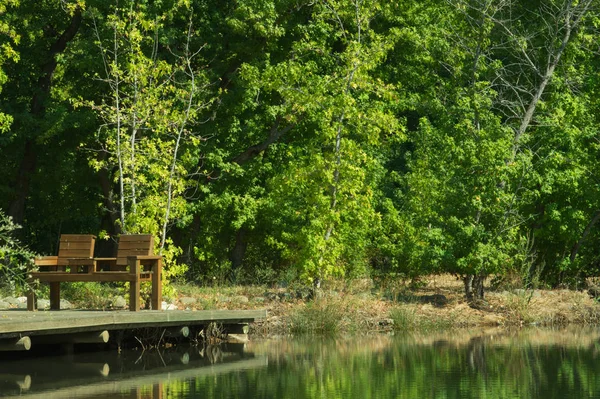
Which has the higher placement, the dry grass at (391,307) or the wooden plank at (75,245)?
the wooden plank at (75,245)

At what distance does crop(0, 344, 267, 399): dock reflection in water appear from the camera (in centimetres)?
1275

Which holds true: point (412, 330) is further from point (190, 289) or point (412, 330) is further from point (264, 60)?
point (264, 60)

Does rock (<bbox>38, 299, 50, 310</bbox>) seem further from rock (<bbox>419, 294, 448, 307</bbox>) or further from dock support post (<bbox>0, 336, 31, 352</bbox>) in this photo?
rock (<bbox>419, 294, 448, 307</bbox>)

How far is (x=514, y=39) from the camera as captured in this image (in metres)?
25.4

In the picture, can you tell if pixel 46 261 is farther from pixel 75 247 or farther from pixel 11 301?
pixel 11 301

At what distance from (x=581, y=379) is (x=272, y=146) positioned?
15.3 meters

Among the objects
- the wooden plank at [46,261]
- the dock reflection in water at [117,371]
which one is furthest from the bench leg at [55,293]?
the dock reflection in water at [117,371]

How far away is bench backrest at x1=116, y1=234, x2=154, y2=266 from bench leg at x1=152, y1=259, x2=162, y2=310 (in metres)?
0.38

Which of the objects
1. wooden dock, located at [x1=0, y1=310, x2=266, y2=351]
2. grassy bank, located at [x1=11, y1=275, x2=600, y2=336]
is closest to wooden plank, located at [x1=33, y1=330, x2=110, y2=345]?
wooden dock, located at [x1=0, y1=310, x2=266, y2=351]

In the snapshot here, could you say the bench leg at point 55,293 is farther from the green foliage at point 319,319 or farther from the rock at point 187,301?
the green foliage at point 319,319

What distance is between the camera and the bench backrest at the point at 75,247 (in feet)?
56.8

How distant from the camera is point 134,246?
56.2 feet

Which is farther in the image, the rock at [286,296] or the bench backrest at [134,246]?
the rock at [286,296]

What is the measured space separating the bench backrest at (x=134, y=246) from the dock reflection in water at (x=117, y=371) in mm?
1546
